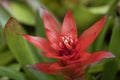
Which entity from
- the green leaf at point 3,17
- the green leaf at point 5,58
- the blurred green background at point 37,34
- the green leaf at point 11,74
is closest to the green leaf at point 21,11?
the blurred green background at point 37,34

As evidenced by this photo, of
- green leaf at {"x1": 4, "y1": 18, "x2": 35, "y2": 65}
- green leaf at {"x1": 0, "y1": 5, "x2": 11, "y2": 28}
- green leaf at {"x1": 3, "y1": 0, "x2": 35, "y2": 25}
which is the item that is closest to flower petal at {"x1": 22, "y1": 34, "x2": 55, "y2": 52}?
green leaf at {"x1": 4, "y1": 18, "x2": 35, "y2": 65}

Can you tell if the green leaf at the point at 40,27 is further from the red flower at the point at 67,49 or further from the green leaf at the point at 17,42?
the red flower at the point at 67,49

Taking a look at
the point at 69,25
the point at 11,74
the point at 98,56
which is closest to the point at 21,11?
the point at 11,74

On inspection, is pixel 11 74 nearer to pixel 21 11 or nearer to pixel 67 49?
pixel 67 49

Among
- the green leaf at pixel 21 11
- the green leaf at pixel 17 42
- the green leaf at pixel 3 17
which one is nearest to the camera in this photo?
the green leaf at pixel 17 42

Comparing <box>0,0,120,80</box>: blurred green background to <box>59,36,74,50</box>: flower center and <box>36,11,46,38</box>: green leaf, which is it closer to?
<box>36,11,46,38</box>: green leaf

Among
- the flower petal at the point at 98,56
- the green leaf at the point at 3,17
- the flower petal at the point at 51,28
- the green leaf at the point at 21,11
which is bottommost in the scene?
the flower petal at the point at 98,56

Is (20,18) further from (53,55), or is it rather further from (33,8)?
(53,55)

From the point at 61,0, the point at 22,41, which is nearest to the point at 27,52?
the point at 22,41
